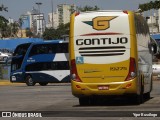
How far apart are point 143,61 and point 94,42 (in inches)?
107

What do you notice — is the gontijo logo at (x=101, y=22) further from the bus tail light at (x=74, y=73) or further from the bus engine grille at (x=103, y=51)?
the bus tail light at (x=74, y=73)

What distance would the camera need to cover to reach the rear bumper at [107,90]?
20.3m

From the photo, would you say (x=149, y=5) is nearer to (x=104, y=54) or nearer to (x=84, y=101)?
(x=84, y=101)

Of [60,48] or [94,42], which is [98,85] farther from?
[60,48]

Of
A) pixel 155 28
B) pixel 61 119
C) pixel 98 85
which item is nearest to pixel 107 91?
pixel 98 85

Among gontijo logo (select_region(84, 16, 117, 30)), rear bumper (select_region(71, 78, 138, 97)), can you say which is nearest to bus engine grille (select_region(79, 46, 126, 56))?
gontijo logo (select_region(84, 16, 117, 30))

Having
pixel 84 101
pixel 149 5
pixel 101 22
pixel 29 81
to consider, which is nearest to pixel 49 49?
pixel 29 81

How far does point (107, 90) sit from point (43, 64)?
90.2 ft

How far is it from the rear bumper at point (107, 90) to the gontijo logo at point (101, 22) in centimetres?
198

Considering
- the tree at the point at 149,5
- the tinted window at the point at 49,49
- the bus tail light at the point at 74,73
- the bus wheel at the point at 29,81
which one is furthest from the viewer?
the bus wheel at the point at 29,81

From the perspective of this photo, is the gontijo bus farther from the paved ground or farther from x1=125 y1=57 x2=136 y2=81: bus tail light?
the paved ground

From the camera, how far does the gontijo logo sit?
803 inches

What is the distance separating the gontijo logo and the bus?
26.1 m

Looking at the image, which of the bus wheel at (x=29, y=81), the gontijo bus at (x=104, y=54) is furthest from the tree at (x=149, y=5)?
the gontijo bus at (x=104, y=54)
